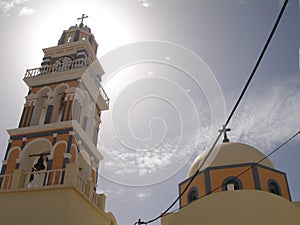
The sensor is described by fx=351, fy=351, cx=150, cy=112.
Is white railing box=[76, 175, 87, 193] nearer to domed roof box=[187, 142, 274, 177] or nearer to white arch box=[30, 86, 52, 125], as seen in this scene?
white arch box=[30, 86, 52, 125]

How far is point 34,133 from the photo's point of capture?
10.8 m

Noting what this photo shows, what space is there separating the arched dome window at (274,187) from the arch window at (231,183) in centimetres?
101

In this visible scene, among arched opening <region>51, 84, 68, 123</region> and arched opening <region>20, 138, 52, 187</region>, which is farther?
arched opening <region>51, 84, 68, 123</region>

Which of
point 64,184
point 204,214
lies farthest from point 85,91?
point 204,214

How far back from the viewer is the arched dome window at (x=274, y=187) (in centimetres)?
1152

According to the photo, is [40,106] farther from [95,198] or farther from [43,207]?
[43,207]

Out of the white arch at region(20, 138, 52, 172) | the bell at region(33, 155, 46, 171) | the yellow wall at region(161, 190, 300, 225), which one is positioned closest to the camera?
the yellow wall at region(161, 190, 300, 225)

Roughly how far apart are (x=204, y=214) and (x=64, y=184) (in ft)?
11.8

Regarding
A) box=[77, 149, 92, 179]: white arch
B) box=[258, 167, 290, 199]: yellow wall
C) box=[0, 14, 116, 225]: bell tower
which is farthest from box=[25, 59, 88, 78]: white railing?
box=[258, 167, 290, 199]: yellow wall

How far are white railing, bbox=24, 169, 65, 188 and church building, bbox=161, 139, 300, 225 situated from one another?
10.6ft

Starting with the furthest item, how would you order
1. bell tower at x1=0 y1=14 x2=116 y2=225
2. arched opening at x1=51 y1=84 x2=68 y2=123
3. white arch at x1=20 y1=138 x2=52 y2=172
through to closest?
arched opening at x1=51 y1=84 x2=68 y2=123 → white arch at x1=20 y1=138 x2=52 y2=172 → bell tower at x1=0 y1=14 x2=116 y2=225

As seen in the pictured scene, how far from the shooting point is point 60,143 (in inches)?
404

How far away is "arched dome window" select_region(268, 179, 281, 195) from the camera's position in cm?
1152

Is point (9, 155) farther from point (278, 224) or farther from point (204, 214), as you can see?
point (278, 224)
